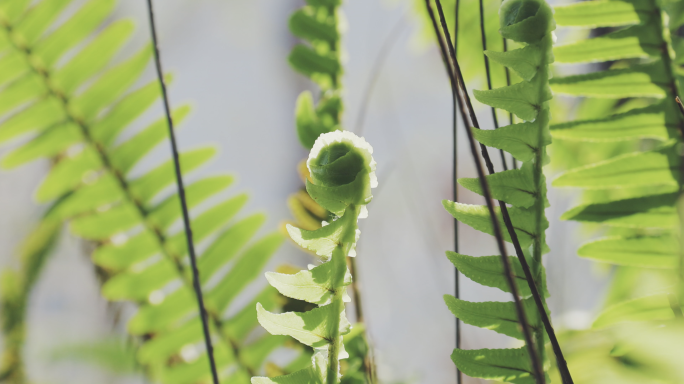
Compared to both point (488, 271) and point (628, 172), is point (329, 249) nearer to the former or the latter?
point (488, 271)

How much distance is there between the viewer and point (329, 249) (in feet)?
0.89

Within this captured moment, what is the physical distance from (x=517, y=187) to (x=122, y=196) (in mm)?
626

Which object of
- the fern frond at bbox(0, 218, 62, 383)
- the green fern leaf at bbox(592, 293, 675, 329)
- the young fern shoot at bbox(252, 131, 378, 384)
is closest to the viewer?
the young fern shoot at bbox(252, 131, 378, 384)

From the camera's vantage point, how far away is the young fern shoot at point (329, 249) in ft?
0.83

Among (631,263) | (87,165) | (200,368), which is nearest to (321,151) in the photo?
(631,263)

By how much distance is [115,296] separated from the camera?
72cm

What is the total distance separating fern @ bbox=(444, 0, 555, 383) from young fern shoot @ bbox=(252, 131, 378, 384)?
0.07 m

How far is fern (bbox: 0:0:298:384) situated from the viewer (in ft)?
2.32

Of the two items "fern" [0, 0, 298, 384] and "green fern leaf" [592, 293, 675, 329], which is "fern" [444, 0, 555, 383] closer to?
"green fern leaf" [592, 293, 675, 329]

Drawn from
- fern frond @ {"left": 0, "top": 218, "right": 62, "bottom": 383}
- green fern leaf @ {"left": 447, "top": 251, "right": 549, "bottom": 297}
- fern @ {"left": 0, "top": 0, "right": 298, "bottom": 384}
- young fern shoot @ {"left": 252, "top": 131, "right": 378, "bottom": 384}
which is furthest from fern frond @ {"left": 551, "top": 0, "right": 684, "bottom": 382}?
fern frond @ {"left": 0, "top": 218, "right": 62, "bottom": 383}

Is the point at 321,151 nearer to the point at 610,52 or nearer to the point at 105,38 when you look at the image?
the point at 610,52

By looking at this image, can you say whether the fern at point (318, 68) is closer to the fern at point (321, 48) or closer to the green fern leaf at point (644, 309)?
the fern at point (321, 48)

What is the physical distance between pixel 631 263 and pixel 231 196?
0.59 m

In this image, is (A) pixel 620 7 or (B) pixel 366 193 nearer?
(B) pixel 366 193
